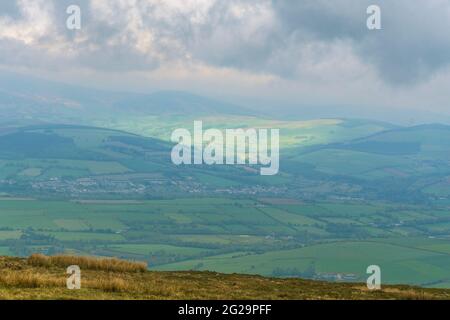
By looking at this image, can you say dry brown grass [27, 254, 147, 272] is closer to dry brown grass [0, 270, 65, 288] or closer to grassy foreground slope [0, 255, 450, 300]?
grassy foreground slope [0, 255, 450, 300]

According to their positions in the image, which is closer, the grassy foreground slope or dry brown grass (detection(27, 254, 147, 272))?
the grassy foreground slope

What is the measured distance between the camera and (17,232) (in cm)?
19225

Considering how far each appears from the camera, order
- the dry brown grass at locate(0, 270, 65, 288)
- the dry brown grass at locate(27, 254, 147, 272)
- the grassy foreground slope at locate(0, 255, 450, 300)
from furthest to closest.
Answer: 1. the dry brown grass at locate(27, 254, 147, 272)
2. the dry brown grass at locate(0, 270, 65, 288)
3. the grassy foreground slope at locate(0, 255, 450, 300)

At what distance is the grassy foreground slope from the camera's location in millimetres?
23317

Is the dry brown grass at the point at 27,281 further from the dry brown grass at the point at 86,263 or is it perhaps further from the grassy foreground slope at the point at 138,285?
the dry brown grass at the point at 86,263

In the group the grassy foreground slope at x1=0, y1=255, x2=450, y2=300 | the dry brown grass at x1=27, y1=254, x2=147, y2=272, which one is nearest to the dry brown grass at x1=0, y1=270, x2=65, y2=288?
the grassy foreground slope at x1=0, y1=255, x2=450, y2=300

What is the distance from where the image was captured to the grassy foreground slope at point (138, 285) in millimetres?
23317

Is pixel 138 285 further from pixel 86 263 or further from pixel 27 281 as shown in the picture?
pixel 86 263

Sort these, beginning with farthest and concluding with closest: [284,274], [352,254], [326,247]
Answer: [326,247] → [352,254] → [284,274]

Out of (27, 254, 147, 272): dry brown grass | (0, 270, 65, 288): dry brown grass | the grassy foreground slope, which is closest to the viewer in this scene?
the grassy foreground slope
